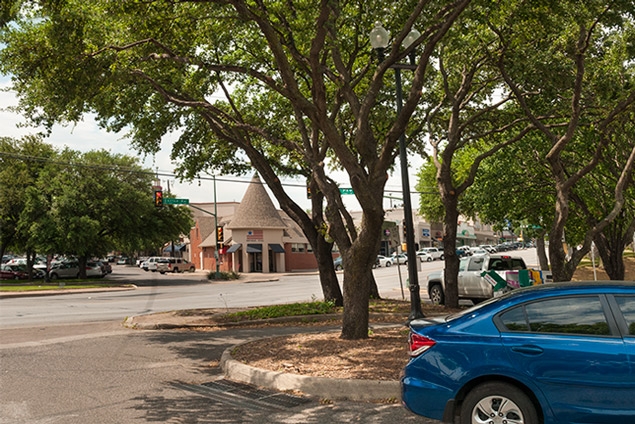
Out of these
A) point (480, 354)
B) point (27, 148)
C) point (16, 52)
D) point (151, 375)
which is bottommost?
point (151, 375)

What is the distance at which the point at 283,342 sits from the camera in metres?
10.1

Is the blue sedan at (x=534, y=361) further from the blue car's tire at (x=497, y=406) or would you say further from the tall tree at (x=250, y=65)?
the tall tree at (x=250, y=65)

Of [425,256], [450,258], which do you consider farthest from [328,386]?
[425,256]

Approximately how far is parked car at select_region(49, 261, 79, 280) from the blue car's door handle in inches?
1889

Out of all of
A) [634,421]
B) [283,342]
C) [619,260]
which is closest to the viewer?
[634,421]

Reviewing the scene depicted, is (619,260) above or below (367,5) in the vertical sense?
below

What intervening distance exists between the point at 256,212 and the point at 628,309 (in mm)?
53071

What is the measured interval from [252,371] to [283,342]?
228 cm

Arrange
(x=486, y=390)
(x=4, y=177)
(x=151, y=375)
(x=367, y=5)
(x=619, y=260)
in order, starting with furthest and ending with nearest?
1. (x=4, y=177)
2. (x=619, y=260)
3. (x=367, y=5)
4. (x=151, y=375)
5. (x=486, y=390)

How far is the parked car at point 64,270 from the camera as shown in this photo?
46781 mm

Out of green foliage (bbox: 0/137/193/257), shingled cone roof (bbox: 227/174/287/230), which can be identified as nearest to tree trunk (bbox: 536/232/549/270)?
green foliage (bbox: 0/137/193/257)

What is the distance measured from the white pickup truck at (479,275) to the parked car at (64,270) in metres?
36.9

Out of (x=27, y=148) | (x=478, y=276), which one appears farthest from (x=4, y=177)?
(x=478, y=276)

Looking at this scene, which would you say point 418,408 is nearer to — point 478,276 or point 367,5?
point 367,5
